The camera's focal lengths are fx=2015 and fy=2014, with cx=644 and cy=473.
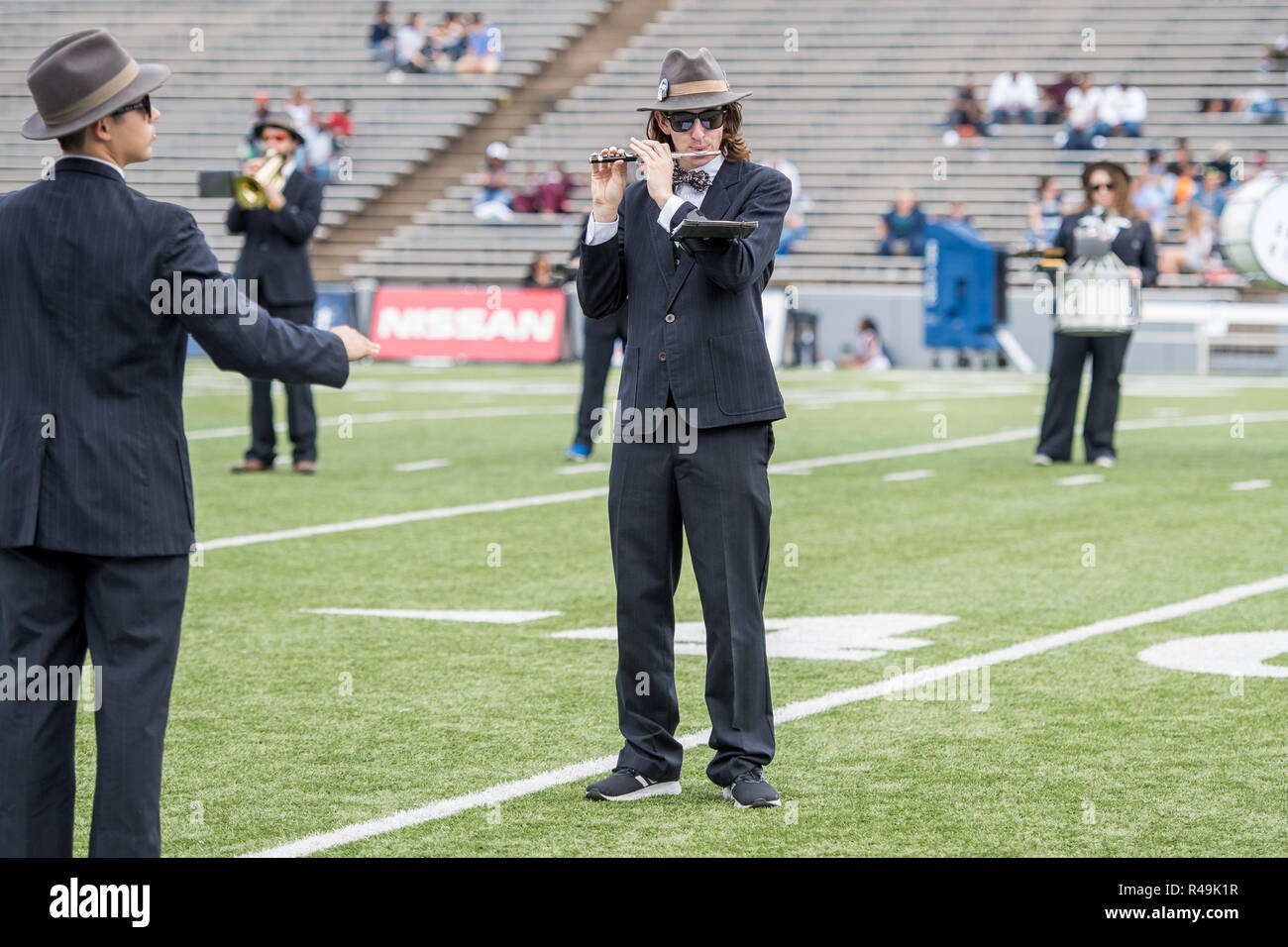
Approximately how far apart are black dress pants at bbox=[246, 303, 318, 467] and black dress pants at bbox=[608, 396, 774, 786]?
830 centimetres

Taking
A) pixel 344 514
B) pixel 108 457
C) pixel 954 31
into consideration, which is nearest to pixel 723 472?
pixel 108 457

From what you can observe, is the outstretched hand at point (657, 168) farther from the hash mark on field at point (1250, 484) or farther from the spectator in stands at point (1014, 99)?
the spectator in stands at point (1014, 99)

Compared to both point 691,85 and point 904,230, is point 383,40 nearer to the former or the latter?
point 904,230

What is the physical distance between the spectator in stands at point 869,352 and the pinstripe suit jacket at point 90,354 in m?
22.9

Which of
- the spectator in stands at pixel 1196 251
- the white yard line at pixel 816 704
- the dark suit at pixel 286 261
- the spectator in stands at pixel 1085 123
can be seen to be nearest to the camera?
the white yard line at pixel 816 704

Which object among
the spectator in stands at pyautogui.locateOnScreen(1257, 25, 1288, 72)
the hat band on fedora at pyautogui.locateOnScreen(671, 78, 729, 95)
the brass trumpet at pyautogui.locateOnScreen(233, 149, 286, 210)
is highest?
the spectator in stands at pyautogui.locateOnScreen(1257, 25, 1288, 72)

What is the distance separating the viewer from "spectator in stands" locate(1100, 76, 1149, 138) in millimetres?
29828

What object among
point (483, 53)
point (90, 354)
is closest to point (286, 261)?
point (90, 354)

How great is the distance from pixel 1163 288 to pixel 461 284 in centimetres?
1075

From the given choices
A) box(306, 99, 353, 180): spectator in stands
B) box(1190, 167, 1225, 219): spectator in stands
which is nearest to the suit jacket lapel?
box(1190, 167, 1225, 219): spectator in stands

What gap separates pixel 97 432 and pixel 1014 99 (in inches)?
1122

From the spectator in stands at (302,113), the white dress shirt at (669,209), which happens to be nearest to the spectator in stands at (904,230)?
the spectator in stands at (302,113)

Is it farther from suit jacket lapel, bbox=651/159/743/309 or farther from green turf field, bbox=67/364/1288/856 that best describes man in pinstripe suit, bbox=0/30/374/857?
suit jacket lapel, bbox=651/159/743/309

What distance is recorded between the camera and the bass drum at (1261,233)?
46.2 feet
